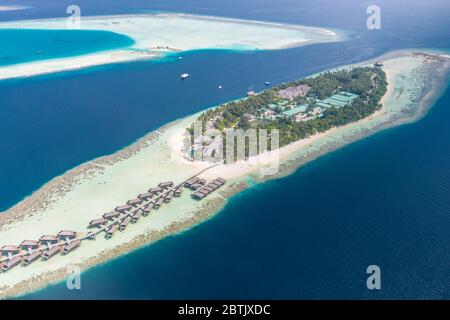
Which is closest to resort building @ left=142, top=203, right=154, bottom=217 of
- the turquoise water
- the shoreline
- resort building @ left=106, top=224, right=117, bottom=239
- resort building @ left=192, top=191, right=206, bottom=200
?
→ the shoreline

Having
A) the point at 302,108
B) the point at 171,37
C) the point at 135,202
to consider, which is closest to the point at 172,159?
the point at 135,202

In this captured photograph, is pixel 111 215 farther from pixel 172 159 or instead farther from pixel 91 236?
pixel 172 159

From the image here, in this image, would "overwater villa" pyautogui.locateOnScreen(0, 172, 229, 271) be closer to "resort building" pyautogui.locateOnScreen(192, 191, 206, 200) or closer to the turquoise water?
"resort building" pyautogui.locateOnScreen(192, 191, 206, 200)

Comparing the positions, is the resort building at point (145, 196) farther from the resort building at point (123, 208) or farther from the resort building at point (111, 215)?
the resort building at point (111, 215)

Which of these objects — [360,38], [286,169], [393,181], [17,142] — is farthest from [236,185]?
[360,38]

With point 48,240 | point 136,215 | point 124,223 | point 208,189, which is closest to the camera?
point 48,240

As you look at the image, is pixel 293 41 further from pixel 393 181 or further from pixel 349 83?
pixel 393 181
